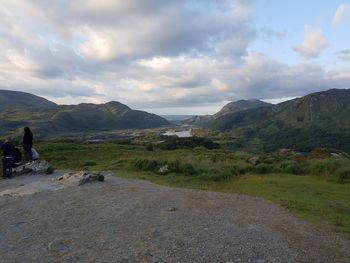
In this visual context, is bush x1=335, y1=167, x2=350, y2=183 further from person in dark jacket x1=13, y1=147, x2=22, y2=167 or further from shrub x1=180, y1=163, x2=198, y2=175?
person in dark jacket x1=13, y1=147, x2=22, y2=167

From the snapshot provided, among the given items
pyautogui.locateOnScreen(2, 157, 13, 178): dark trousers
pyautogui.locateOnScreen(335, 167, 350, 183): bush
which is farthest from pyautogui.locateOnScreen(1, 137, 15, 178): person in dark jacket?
pyautogui.locateOnScreen(335, 167, 350, 183): bush

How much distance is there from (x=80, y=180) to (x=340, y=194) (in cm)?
1234

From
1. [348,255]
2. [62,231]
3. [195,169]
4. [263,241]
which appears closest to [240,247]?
[263,241]

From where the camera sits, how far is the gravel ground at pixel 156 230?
950 cm

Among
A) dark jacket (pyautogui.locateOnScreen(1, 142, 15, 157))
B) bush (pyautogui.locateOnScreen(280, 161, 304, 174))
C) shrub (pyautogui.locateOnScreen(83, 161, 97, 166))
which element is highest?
dark jacket (pyautogui.locateOnScreen(1, 142, 15, 157))

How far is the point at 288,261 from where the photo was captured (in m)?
9.17

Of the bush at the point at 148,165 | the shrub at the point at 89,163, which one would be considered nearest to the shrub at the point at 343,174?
the bush at the point at 148,165

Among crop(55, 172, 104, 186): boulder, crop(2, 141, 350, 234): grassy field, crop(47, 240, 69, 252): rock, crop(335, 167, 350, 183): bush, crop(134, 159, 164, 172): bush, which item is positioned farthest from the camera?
crop(134, 159, 164, 172): bush

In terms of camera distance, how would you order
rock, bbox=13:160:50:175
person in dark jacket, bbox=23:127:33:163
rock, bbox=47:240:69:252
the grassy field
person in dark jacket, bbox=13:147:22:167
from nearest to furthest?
rock, bbox=47:240:69:252 → the grassy field → rock, bbox=13:160:50:175 → person in dark jacket, bbox=13:147:22:167 → person in dark jacket, bbox=23:127:33:163

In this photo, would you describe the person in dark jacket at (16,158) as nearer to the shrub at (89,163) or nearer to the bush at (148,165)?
the shrub at (89,163)

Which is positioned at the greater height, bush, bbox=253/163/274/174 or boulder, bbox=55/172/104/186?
boulder, bbox=55/172/104/186

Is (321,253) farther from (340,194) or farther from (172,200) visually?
(340,194)

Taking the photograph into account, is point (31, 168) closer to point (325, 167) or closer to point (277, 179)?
point (277, 179)

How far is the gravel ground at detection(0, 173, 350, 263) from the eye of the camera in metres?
9.50
